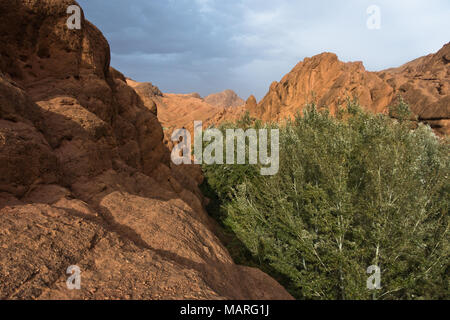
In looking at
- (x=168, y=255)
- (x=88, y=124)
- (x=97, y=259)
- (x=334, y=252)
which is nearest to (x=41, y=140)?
(x=88, y=124)

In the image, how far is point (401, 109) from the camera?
11.8 metres

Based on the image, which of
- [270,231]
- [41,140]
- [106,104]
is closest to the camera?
[41,140]

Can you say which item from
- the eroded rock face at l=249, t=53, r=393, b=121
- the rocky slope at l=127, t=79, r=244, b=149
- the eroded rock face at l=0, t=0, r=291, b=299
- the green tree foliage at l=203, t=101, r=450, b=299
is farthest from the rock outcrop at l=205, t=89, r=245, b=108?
the eroded rock face at l=0, t=0, r=291, b=299

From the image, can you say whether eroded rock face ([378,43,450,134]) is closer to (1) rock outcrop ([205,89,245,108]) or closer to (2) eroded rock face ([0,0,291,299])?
(2) eroded rock face ([0,0,291,299])

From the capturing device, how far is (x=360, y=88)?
49406 mm

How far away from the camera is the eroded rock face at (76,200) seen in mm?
3479

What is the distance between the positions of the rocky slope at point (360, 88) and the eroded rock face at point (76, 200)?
80.5 feet

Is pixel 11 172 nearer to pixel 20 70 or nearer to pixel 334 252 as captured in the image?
pixel 20 70

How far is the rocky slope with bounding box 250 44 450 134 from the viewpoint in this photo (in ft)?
138

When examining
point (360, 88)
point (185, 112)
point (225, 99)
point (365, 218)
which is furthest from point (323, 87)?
point (225, 99)

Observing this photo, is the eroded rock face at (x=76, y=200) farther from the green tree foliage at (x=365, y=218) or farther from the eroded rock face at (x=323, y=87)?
the eroded rock face at (x=323, y=87)
